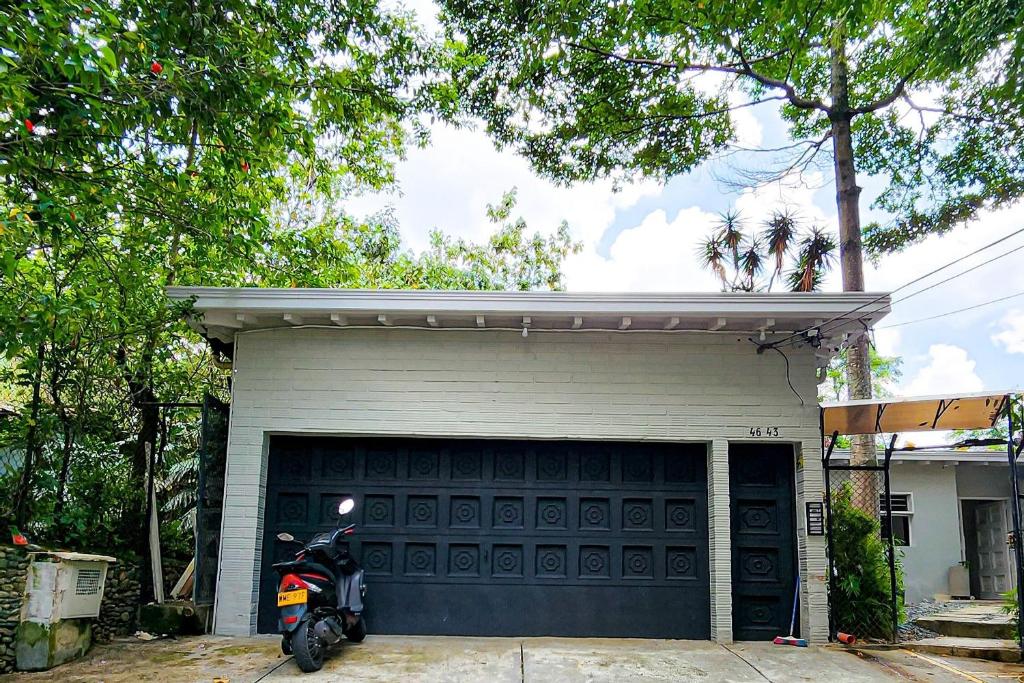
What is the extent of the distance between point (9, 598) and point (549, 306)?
15.7ft

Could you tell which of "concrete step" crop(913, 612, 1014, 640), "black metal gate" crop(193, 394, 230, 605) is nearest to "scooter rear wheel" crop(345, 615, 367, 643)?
"black metal gate" crop(193, 394, 230, 605)

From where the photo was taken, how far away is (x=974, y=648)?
7.00m

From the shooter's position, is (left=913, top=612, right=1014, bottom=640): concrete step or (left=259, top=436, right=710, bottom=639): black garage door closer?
(left=259, top=436, right=710, bottom=639): black garage door

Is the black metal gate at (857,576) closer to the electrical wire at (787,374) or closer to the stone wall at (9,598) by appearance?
the electrical wire at (787,374)

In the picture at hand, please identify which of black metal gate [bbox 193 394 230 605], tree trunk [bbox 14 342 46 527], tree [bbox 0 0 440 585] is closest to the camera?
tree [bbox 0 0 440 585]

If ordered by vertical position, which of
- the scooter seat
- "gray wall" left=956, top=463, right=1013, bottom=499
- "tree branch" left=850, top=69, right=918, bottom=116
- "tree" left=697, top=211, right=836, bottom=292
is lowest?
the scooter seat

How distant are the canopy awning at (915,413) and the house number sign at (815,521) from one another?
785mm

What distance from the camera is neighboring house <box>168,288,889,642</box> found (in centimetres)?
716

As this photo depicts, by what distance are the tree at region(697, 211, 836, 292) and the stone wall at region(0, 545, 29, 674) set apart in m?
11.1

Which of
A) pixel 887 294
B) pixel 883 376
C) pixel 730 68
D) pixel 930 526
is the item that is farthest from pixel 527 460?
pixel 883 376

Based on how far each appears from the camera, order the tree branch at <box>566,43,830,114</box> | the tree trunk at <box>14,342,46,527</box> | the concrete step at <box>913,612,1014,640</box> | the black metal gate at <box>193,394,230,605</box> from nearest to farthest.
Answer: the tree trunk at <box>14,342,46,527</box>, the black metal gate at <box>193,394,230,605</box>, the concrete step at <box>913,612,1014,640</box>, the tree branch at <box>566,43,830,114</box>

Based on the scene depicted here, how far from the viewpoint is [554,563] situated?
7301mm

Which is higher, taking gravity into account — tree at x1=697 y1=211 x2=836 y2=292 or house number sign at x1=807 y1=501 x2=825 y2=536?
tree at x1=697 y1=211 x2=836 y2=292

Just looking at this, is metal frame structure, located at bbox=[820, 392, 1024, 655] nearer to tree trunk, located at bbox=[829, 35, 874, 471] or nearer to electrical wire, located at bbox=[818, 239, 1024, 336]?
electrical wire, located at bbox=[818, 239, 1024, 336]
